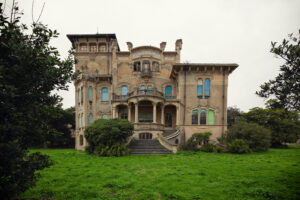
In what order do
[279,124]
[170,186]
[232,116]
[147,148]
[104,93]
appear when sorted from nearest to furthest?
1. [170,186]
2. [147,148]
3. [104,93]
4. [279,124]
5. [232,116]

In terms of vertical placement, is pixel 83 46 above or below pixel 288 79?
above

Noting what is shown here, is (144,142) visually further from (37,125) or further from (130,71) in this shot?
(37,125)

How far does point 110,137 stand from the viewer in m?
15.8

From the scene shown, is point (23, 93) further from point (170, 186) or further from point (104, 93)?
point (104, 93)

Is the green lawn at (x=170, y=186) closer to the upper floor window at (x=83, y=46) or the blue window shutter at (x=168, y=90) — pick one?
the blue window shutter at (x=168, y=90)

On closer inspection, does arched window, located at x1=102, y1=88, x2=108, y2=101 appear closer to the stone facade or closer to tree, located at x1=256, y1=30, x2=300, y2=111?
the stone facade

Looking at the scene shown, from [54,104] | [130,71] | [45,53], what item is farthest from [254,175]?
[130,71]

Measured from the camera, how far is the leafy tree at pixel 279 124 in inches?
1068

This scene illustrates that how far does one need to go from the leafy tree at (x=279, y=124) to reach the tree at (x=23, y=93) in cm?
2980

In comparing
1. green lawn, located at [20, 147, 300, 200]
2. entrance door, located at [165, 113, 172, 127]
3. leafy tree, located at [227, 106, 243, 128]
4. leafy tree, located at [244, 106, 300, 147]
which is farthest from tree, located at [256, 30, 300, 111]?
leafy tree, located at [227, 106, 243, 128]

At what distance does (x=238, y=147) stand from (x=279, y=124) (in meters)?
16.5

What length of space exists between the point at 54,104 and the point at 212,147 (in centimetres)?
1722

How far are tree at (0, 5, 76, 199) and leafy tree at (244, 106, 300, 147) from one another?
1173 inches

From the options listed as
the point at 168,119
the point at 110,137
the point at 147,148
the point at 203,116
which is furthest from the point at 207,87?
the point at 110,137
